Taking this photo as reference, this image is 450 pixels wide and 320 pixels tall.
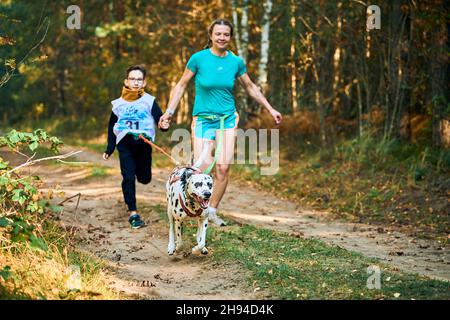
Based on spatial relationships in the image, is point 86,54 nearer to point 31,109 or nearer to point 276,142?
point 31,109

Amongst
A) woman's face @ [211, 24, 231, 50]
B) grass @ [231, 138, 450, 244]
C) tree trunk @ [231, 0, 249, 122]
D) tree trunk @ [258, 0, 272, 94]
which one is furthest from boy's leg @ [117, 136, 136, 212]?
tree trunk @ [231, 0, 249, 122]

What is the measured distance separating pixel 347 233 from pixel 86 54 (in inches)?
820

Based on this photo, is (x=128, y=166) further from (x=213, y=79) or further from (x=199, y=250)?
(x=199, y=250)

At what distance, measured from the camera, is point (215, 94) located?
755cm

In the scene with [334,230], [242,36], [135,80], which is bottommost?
[334,230]

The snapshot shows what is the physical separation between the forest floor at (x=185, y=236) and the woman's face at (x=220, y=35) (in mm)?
2421

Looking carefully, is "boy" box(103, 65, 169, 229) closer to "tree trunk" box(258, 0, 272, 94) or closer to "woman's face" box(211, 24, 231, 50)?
"woman's face" box(211, 24, 231, 50)

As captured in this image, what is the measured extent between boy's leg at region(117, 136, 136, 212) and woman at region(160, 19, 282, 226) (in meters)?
1.13

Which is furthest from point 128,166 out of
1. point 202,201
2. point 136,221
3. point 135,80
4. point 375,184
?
point 375,184

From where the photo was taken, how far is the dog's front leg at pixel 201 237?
6.71m

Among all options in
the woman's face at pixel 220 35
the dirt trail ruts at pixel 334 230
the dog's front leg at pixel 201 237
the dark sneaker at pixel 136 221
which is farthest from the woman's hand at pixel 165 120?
the dirt trail ruts at pixel 334 230

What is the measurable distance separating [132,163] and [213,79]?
1773 millimetres

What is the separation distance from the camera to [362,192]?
1133 cm
